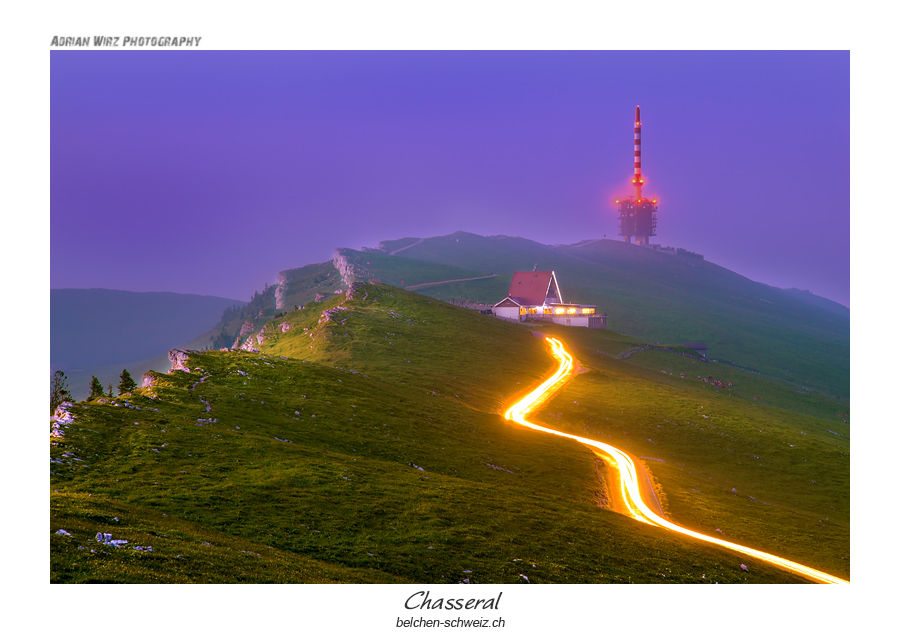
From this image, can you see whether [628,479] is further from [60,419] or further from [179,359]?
[60,419]

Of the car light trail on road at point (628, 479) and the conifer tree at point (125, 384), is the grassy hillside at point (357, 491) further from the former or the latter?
the car light trail on road at point (628, 479)

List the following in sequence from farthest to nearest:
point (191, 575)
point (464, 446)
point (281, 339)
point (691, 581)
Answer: point (281, 339) < point (464, 446) < point (691, 581) < point (191, 575)

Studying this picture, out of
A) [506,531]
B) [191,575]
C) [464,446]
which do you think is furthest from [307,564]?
[464,446]

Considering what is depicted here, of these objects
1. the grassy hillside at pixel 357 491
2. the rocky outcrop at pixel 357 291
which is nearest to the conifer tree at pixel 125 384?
the grassy hillside at pixel 357 491

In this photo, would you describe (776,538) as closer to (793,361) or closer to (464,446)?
(464,446)

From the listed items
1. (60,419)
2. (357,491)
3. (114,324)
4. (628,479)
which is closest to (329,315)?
(114,324)

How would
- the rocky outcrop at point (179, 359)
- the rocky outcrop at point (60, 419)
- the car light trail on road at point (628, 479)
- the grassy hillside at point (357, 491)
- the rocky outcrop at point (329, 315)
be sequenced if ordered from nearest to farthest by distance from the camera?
the grassy hillside at point (357, 491)
the rocky outcrop at point (60, 419)
the car light trail on road at point (628, 479)
the rocky outcrop at point (179, 359)
the rocky outcrop at point (329, 315)
